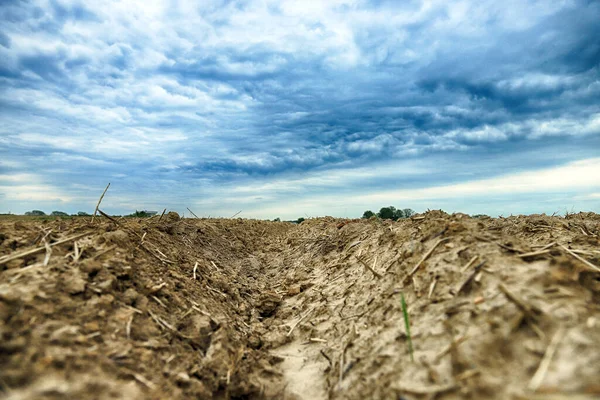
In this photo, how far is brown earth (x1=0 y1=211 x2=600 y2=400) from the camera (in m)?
2.96

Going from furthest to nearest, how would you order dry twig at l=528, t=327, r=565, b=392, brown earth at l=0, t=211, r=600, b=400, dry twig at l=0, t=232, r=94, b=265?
dry twig at l=0, t=232, r=94, b=265
brown earth at l=0, t=211, r=600, b=400
dry twig at l=528, t=327, r=565, b=392

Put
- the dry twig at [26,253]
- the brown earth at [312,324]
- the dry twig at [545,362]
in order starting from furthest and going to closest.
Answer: the dry twig at [26,253] < the brown earth at [312,324] < the dry twig at [545,362]

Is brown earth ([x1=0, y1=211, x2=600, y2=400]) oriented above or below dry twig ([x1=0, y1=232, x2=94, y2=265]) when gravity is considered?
below

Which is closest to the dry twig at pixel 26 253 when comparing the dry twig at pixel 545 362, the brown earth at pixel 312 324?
the brown earth at pixel 312 324

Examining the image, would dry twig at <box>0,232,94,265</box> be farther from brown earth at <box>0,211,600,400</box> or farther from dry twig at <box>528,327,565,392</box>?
dry twig at <box>528,327,565,392</box>

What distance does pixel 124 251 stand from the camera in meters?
5.63

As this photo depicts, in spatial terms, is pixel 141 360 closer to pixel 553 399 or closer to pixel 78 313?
pixel 78 313

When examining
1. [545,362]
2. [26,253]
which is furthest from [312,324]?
[26,253]

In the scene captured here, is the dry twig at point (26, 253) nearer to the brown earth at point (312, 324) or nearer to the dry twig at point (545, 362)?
the brown earth at point (312, 324)

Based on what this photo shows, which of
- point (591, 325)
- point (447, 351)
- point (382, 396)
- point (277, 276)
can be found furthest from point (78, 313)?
point (277, 276)

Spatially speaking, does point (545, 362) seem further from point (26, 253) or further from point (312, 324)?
point (26, 253)

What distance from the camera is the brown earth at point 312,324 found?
9.71 ft

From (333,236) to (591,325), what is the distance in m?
8.88

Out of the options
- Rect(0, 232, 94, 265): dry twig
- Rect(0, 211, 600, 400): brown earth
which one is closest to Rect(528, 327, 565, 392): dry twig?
Rect(0, 211, 600, 400): brown earth
